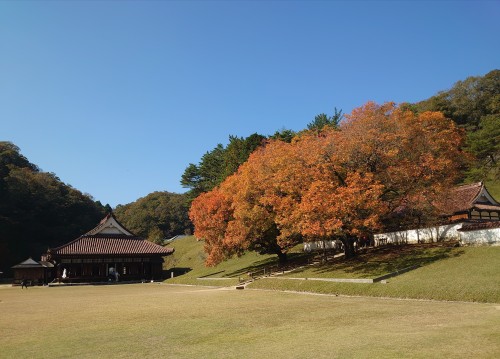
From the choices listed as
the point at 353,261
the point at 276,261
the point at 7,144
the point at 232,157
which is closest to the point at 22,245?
the point at 7,144

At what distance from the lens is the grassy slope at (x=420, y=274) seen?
15633mm

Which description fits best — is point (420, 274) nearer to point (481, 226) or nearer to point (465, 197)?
point (481, 226)

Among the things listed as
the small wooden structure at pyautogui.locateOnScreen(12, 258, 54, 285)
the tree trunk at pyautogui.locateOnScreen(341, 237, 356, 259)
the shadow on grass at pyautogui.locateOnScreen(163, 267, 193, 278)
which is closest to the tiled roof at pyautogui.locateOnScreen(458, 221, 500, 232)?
the tree trunk at pyautogui.locateOnScreen(341, 237, 356, 259)

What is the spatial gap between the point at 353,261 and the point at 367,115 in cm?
967

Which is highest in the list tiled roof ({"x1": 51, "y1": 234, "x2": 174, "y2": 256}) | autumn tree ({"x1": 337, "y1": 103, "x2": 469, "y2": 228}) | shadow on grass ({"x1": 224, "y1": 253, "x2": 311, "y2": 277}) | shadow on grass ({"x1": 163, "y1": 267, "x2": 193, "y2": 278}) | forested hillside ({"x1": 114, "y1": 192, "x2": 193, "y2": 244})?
forested hillside ({"x1": 114, "y1": 192, "x2": 193, "y2": 244})

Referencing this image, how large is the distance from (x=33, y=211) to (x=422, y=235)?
6243 cm

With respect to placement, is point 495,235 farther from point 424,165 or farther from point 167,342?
point 167,342

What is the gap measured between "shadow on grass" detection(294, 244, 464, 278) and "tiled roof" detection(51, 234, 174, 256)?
23333mm

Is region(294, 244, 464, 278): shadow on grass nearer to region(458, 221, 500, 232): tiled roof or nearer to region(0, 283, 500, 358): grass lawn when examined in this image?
region(458, 221, 500, 232): tiled roof

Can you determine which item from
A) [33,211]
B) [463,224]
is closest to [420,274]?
[463,224]

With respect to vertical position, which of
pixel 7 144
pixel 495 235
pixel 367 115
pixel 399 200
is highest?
pixel 7 144

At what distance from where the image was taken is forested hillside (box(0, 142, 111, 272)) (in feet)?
208

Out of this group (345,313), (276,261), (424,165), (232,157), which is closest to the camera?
(345,313)

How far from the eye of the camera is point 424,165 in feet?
82.2
